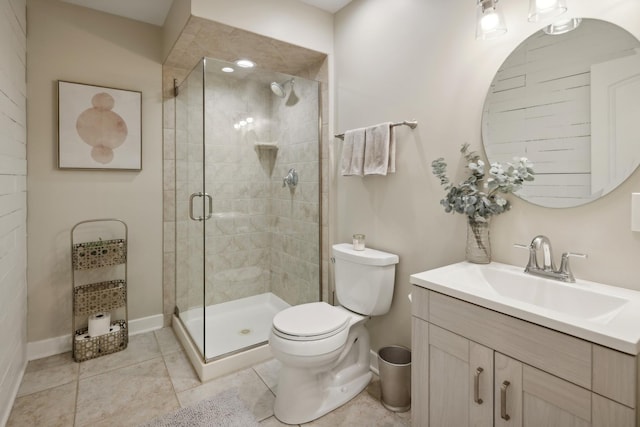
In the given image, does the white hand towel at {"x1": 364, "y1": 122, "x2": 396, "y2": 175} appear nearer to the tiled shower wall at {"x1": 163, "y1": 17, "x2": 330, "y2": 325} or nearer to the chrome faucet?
the tiled shower wall at {"x1": 163, "y1": 17, "x2": 330, "y2": 325}

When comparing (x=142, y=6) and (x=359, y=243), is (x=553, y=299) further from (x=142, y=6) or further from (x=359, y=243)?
(x=142, y=6)

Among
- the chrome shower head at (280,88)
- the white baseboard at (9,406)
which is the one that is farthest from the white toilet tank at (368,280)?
the white baseboard at (9,406)

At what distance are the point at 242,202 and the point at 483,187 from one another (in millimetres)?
1731

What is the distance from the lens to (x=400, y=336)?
6.73ft

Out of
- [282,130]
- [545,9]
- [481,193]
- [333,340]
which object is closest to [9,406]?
[333,340]

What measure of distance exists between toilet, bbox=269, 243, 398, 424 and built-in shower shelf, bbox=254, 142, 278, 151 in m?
1.00

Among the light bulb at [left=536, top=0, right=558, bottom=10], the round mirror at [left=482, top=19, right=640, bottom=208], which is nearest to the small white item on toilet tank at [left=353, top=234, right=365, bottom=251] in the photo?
the round mirror at [left=482, top=19, right=640, bottom=208]

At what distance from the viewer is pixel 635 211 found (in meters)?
1.14

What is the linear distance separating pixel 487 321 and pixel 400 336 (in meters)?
1.02

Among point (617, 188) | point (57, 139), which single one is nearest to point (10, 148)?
point (57, 139)

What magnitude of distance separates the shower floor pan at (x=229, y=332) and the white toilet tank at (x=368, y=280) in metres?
0.79

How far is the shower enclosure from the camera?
2305mm

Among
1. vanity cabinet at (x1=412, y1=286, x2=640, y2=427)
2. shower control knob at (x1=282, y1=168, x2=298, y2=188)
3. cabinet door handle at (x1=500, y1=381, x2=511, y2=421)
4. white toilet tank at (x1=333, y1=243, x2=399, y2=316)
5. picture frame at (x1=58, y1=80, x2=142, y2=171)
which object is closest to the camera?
vanity cabinet at (x1=412, y1=286, x2=640, y2=427)

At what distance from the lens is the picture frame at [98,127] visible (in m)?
2.41
